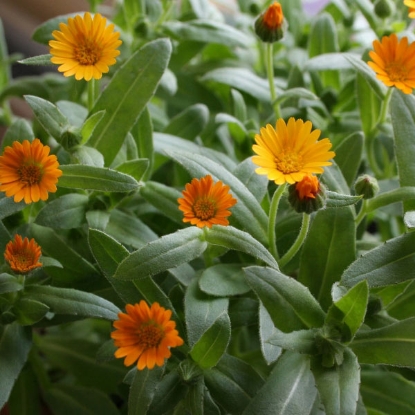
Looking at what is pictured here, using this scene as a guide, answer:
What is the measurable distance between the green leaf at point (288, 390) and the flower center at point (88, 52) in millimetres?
382

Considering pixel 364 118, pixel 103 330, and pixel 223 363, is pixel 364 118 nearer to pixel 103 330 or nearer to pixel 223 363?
pixel 223 363

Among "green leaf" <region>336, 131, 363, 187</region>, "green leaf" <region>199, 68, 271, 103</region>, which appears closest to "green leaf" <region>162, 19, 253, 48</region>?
"green leaf" <region>199, 68, 271, 103</region>

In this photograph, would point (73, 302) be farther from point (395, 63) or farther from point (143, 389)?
point (395, 63)

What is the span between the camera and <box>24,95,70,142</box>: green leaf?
2.12 feet

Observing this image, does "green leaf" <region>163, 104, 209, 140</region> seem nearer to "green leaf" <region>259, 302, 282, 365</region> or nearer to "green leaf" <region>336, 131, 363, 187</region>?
"green leaf" <region>336, 131, 363, 187</region>

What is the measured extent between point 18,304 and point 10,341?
0.16 ft

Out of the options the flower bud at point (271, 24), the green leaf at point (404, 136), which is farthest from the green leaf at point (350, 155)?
the flower bud at point (271, 24)

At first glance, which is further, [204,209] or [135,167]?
[135,167]

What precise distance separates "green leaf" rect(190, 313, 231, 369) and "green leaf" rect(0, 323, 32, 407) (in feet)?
0.67

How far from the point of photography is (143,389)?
590mm

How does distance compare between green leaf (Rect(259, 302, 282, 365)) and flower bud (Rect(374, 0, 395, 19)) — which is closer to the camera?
green leaf (Rect(259, 302, 282, 365))

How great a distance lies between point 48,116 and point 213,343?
311 mm

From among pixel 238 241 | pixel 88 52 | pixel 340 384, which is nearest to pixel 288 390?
pixel 340 384

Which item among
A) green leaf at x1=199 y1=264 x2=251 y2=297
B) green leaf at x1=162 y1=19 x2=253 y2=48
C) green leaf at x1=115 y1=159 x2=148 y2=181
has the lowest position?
green leaf at x1=199 y1=264 x2=251 y2=297
